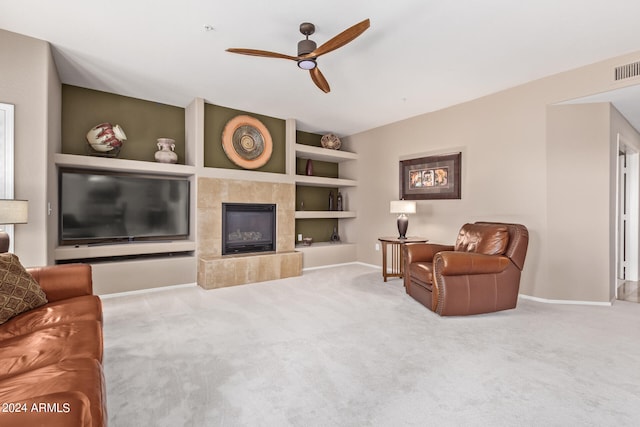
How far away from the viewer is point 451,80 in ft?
12.4

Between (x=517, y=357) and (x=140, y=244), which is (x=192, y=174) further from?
(x=517, y=357)

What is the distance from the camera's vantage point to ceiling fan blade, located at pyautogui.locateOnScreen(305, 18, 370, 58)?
2.26 meters

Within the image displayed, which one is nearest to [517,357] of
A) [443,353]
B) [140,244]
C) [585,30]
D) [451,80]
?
[443,353]

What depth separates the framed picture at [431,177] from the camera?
466 centimetres

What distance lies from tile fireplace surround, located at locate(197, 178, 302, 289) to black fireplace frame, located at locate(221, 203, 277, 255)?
7cm

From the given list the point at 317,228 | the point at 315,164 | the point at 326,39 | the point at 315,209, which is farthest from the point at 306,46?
the point at 317,228

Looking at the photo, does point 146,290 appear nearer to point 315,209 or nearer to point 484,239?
point 315,209

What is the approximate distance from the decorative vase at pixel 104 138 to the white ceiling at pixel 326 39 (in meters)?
0.58

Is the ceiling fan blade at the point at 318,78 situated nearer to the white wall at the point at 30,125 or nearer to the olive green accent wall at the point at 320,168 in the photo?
the white wall at the point at 30,125

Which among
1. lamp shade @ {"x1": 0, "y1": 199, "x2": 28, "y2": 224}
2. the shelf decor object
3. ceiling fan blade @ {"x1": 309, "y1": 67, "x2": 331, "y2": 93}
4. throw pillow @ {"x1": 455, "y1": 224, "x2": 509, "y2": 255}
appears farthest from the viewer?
the shelf decor object

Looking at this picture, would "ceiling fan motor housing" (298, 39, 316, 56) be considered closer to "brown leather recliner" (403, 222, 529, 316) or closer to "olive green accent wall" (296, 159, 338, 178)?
"brown leather recliner" (403, 222, 529, 316)

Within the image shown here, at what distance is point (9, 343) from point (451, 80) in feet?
14.4

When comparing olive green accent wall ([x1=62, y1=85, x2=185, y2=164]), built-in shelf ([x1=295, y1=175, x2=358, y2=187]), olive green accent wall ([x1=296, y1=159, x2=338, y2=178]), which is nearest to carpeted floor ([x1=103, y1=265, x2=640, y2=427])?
olive green accent wall ([x1=62, y1=85, x2=185, y2=164])

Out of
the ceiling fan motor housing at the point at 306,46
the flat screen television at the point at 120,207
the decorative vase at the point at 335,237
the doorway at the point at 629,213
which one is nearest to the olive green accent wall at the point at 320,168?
the decorative vase at the point at 335,237
